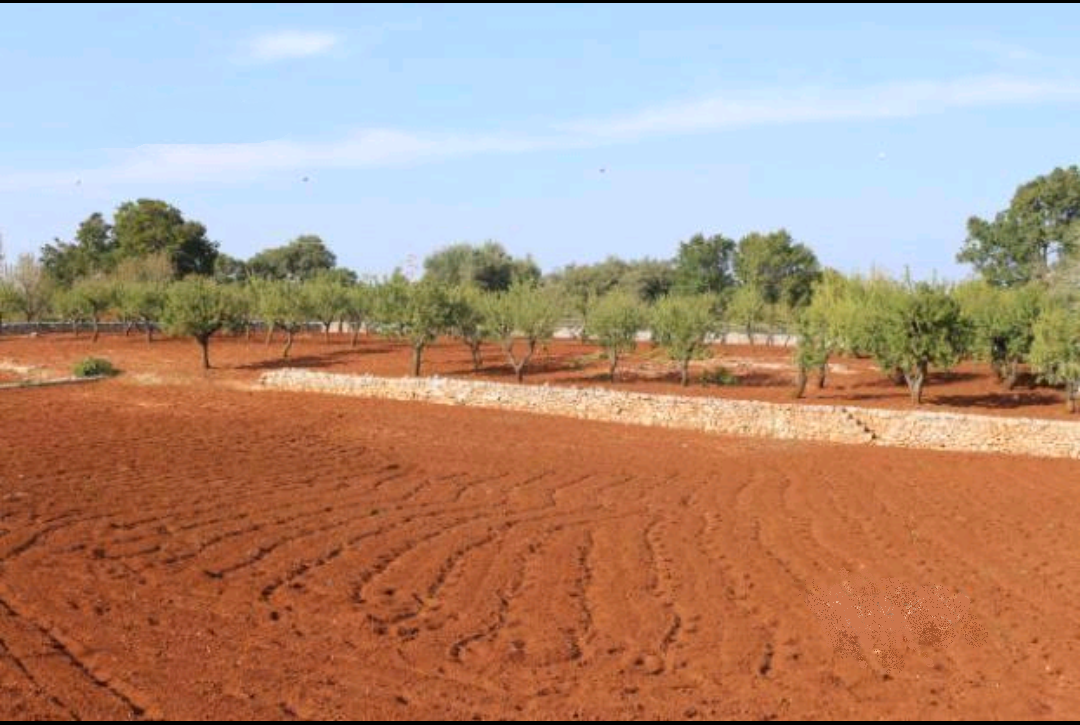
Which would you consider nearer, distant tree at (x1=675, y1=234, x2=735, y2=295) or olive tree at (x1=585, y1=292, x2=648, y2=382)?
olive tree at (x1=585, y1=292, x2=648, y2=382)

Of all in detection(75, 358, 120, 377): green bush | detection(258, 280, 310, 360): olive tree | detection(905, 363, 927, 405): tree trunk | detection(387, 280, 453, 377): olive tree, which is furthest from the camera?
detection(258, 280, 310, 360): olive tree

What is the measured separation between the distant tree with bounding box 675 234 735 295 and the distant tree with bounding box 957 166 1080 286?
21087mm

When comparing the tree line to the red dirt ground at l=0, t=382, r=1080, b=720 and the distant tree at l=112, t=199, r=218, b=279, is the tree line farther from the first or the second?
the red dirt ground at l=0, t=382, r=1080, b=720

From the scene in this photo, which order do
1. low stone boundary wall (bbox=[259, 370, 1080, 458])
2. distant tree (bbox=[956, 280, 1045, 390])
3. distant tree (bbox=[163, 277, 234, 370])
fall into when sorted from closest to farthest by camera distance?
low stone boundary wall (bbox=[259, 370, 1080, 458])
distant tree (bbox=[956, 280, 1045, 390])
distant tree (bbox=[163, 277, 234, 370])

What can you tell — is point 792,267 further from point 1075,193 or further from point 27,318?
point 27,318

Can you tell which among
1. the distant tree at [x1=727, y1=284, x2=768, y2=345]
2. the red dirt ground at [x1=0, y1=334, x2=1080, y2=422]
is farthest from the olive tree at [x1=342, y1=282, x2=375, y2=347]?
the distant tree at [x1=727, y1=284, x2=768, y2=345]

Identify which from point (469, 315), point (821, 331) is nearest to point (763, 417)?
point (821, 331)

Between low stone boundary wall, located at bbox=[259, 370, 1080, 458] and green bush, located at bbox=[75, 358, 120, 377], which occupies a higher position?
green bush, located at bbox=[75, 358, 120, 377]

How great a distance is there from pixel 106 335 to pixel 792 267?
49.5 meters

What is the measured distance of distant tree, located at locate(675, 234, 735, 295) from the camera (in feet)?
259

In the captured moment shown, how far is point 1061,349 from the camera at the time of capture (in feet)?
86.8

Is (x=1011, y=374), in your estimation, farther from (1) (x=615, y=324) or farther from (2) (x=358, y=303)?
(2) (x=358, y=303)

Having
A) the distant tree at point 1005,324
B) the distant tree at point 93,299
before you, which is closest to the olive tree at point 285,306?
the distant tree at point 93,299

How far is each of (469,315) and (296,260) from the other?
2597 inches
